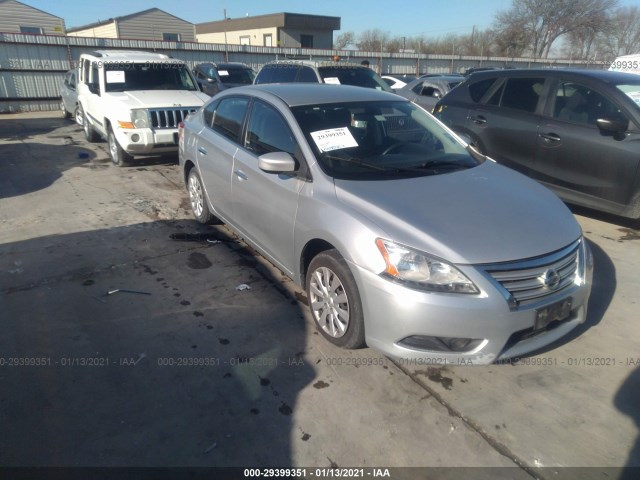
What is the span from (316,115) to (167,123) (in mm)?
4974

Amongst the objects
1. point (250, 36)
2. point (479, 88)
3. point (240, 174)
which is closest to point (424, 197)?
point (240, 174)

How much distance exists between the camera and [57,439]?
2.43 m

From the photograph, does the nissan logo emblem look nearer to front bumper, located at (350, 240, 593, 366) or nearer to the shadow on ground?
front bumper, located at (350, 240, 593, 366)

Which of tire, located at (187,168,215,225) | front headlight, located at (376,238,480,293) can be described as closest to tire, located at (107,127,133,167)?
tire, located at (187,168,215,225)

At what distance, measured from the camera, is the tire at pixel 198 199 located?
5.18 m

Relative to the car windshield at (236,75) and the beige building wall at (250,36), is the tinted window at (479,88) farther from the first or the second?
the beige building wall at (250,36)

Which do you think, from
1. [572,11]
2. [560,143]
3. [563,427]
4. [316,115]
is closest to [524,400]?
[563,427]

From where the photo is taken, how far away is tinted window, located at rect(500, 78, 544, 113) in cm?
574

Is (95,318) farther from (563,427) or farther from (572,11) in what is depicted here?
(572,11)

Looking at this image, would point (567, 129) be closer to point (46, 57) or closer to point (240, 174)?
point (240, 174)

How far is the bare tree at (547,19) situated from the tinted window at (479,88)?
4734 cm

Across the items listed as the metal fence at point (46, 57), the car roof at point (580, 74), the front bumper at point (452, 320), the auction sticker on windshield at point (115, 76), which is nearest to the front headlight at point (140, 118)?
the auction sticker on windshield at point (115, 76)

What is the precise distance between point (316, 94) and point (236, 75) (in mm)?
11305

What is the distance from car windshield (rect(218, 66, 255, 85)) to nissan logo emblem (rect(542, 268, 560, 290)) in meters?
12.8
